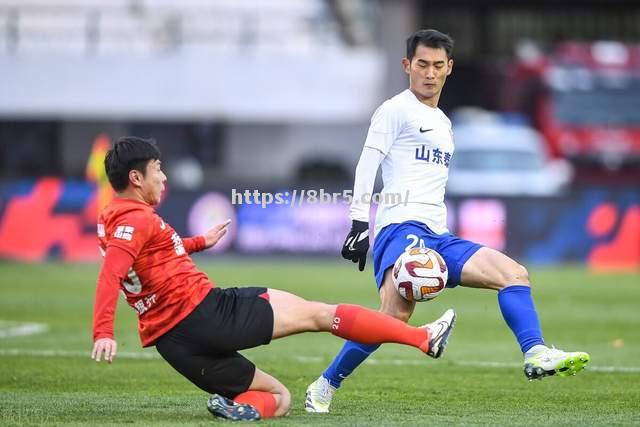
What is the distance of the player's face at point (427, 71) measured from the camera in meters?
8.17

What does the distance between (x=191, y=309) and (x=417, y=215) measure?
5.35ft

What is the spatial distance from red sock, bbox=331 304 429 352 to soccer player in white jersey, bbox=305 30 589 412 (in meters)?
0.50

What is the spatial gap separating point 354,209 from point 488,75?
2834cm

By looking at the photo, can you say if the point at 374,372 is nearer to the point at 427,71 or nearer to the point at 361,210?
the point at 361,210

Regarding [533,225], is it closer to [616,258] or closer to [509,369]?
[616,258]

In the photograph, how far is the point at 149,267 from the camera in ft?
23.6

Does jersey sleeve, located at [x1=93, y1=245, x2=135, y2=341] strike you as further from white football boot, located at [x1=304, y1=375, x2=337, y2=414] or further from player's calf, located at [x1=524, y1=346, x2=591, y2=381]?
player's calf, located at [x1=524, y1=346, x2=591, y2=381]

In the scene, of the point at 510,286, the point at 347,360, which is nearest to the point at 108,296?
the point at 347,360

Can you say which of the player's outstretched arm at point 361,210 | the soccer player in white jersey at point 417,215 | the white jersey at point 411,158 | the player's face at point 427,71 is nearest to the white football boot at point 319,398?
the soccer player in white jersey at point 417,215

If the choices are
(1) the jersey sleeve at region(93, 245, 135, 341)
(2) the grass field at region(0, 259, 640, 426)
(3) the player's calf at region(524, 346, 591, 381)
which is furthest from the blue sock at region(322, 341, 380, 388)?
(1) the jersey sleeve at region(93, 245, 135, 341)

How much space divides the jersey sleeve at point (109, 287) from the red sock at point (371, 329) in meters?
1.23

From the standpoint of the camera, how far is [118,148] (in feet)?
23.9

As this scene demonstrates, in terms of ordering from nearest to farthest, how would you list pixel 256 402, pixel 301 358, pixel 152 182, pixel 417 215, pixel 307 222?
pixel 152 182
pixel 256 402
pixel 417 215
pixel 301 358
pixel 307 222

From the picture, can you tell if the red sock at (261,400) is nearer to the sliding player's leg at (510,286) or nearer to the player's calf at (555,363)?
the sliding player's leg at (510,286)
